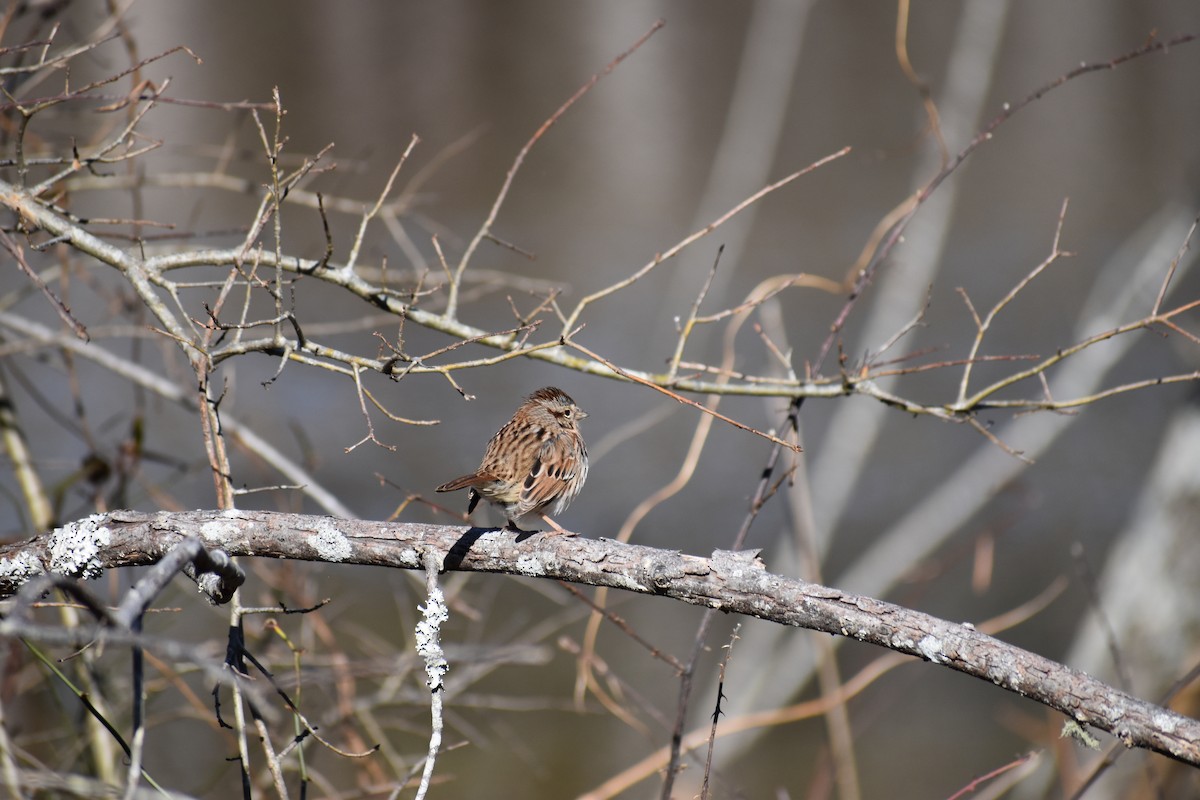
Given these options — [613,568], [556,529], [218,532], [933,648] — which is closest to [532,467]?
[556,529]

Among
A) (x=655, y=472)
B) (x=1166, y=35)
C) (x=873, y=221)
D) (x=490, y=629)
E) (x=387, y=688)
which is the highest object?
(x=1166, y=35)

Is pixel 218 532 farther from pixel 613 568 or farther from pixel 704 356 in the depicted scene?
pixel 704 356

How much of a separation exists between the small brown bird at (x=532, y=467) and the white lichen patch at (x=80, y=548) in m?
1.12

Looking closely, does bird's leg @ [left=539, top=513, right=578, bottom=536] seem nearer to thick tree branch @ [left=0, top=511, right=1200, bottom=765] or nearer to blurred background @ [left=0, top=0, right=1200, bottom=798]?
thick tree branch @ [left=0, top=511, right=1200, bottom=765]

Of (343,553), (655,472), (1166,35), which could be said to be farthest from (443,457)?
(1166,35)

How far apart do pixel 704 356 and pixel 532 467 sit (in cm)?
723

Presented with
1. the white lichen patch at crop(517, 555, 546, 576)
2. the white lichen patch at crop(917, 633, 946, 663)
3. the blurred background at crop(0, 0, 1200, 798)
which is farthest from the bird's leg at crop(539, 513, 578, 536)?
the white lichen patch at crop(917, 633, 946, 663)

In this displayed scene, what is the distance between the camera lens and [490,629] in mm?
8539

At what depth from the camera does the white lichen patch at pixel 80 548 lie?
2.85 m

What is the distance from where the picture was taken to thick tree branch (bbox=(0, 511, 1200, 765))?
2572mm

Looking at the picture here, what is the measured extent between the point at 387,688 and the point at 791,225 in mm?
10786

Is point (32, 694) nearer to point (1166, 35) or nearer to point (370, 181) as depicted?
point (370, 181)

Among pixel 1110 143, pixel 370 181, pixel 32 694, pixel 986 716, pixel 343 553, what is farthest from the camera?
pixel 1110 143

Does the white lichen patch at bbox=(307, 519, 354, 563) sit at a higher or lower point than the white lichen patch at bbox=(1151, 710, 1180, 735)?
higher
